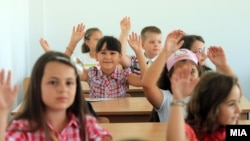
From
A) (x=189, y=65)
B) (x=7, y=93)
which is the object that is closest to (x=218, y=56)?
(x=189, y=65)

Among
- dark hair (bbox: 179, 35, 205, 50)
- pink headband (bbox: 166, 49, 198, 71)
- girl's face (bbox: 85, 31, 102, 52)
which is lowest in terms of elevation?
pink headband (bbox: 166, 49, 198, 71)

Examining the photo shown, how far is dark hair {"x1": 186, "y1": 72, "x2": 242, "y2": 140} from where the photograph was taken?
186cm

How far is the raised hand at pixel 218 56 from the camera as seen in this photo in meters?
2.71

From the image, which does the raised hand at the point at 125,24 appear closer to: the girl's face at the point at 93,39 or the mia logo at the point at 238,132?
the girl's face at the point at 93,39

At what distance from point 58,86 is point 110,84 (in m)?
1.87

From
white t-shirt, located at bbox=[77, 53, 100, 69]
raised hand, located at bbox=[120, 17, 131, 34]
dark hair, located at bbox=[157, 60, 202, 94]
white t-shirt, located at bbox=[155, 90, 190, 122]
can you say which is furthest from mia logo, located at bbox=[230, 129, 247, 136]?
white t-shirt, located at bbox=[77, 53, 100, 69]

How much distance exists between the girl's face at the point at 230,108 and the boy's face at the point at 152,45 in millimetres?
2646

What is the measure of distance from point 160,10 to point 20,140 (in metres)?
3.92

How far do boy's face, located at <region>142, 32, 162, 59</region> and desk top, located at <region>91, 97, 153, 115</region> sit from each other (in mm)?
1262

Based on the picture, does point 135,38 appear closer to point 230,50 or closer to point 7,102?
point 7,102

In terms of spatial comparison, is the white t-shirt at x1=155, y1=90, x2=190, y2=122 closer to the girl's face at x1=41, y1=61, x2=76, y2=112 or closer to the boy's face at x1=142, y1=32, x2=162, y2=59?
the girl's face at x1=41, y1=61, x2=76, y2=112

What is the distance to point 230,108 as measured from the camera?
1875 millimetres

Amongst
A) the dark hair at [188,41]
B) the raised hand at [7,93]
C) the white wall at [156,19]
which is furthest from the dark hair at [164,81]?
the white wall at [156,19]

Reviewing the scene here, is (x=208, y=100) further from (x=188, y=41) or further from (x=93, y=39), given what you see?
(x=93, y=39)
